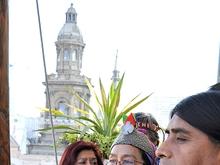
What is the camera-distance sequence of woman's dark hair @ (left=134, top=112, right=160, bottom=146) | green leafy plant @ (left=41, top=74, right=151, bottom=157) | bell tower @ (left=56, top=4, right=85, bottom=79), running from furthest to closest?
bell tower @ (left=56, top=4, right=85, bottom=79) → green leafy plant @ (left=41, top=74, right=151, bottom=157) → woman's dark hair @ (left=134, top=112, right=160, bottom=146)

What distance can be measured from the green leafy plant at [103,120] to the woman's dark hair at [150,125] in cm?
49

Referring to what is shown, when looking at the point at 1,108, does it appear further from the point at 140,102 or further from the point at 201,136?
the point at 140,102

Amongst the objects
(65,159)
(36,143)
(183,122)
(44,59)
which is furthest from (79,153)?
(36,143)

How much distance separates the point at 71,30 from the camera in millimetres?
23094

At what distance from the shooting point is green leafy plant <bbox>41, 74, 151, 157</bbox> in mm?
2269

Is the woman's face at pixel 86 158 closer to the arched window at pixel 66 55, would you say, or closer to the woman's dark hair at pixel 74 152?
the woman's dark hair at pixel 74 152

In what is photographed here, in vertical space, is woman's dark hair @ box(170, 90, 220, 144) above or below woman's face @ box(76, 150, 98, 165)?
below

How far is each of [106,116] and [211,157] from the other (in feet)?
6.64

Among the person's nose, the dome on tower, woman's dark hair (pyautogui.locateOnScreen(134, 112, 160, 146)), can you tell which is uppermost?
the dome on tower

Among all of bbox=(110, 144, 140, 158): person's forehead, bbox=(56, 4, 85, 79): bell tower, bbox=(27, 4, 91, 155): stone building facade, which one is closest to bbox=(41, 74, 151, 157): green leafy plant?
bbox=(110, 144, 140, 158): person's forehead

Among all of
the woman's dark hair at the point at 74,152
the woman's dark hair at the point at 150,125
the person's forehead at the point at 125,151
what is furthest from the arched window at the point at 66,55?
the person's forehead at the point at 125,151

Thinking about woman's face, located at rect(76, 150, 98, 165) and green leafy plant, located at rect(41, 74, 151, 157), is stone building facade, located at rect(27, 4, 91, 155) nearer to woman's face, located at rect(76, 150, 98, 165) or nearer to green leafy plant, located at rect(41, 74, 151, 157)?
green leafy plant, located at rect(41, 74, 151, 157)

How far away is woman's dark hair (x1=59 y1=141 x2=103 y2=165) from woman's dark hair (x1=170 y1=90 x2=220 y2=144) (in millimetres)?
1179

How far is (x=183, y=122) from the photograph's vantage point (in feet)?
1.91
